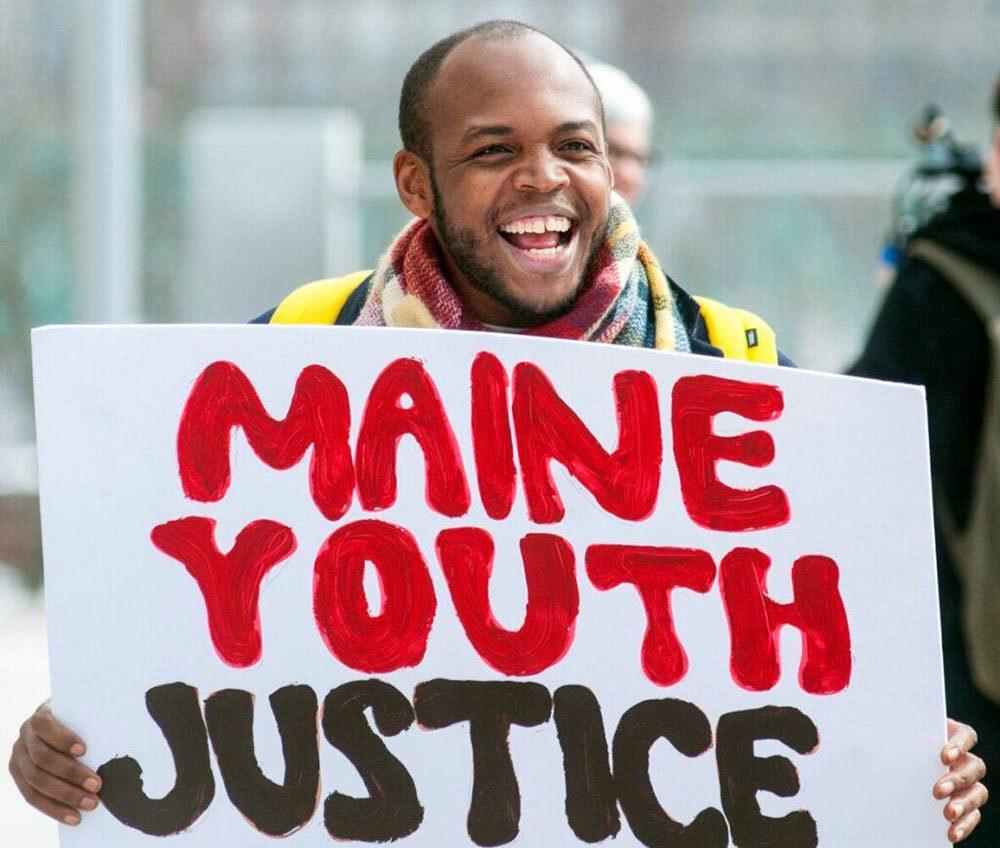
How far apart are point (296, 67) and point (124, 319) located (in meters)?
2.70

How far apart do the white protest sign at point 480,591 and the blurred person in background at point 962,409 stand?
0.51 meters

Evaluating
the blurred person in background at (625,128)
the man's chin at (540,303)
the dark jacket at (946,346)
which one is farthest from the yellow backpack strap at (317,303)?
the blurred person in background at (625,128)

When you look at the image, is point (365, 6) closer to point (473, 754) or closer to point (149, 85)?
point (149, 85)

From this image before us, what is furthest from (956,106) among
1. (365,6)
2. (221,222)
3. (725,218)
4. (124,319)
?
(124,319)

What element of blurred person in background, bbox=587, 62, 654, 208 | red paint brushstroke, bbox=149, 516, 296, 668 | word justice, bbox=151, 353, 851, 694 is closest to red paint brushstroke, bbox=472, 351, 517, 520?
word justice, bbox=151, 353, 851, 694

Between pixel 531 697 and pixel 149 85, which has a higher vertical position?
pixel 149 85

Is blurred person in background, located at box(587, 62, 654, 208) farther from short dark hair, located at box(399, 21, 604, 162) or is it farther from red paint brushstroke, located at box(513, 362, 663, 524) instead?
red paint brushstroke, located at box(513, 362, 663, 524)

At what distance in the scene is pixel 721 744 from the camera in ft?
6.81

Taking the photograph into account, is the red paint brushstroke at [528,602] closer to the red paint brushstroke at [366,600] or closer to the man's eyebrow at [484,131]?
the red paint brushstroke at [366,600]

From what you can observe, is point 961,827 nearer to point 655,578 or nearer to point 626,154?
point 655,578

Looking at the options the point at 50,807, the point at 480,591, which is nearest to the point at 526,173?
the point at 480,591

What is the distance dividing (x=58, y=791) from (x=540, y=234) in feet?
2.67

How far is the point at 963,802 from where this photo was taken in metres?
2.08

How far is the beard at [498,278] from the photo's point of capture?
7.40ft
